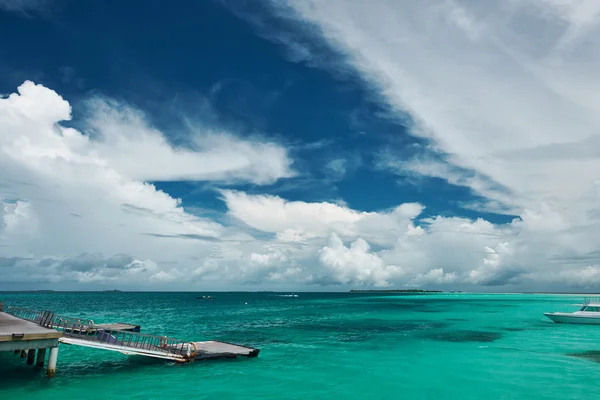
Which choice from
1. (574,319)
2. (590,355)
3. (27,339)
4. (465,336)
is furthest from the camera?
(574,319)

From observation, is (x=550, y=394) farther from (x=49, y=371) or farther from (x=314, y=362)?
(x=49, y=371)

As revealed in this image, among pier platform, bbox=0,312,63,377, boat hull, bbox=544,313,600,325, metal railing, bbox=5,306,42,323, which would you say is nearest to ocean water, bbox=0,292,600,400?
pier platform, bbox=0,312,63,377

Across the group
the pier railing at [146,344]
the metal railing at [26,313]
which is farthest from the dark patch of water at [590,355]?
the metal railing at [26,313]

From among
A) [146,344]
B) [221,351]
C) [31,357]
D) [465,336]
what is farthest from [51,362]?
[465,336]

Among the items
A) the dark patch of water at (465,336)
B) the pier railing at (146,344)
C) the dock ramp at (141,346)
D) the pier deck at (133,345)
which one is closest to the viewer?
the pier deck at (133,345)

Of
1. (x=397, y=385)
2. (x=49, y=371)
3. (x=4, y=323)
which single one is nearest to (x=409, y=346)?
(x=397, y=385)

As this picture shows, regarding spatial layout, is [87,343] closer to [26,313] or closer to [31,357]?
[31,357]

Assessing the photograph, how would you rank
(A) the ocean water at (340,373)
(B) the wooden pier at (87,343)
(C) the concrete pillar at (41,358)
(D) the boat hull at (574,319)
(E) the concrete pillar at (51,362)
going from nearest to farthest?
1. (B) the wooden pier at (87,343)
2. (A) the ocean water at (340,373)
3. (E) the concrete pillar at (51,362)
4. (C) the concrete pillar at (41,358)
5. (D) the boat hull at (574,319)

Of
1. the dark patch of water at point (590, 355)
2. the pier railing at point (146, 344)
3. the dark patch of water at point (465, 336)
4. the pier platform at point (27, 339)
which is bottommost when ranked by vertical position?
the dark patch of water at point (465, 336)

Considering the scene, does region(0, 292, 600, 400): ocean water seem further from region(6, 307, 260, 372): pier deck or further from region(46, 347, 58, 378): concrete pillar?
region(6, 307, 260, 372): pier deck

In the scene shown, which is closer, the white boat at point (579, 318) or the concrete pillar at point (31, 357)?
the concrete pillar at point (31, 357)

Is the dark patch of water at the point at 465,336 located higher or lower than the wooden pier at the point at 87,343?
lower

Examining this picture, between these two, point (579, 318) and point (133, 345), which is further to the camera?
point (579, 318)

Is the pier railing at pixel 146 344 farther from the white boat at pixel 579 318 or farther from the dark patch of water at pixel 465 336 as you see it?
the white boat at pixel 579 318
